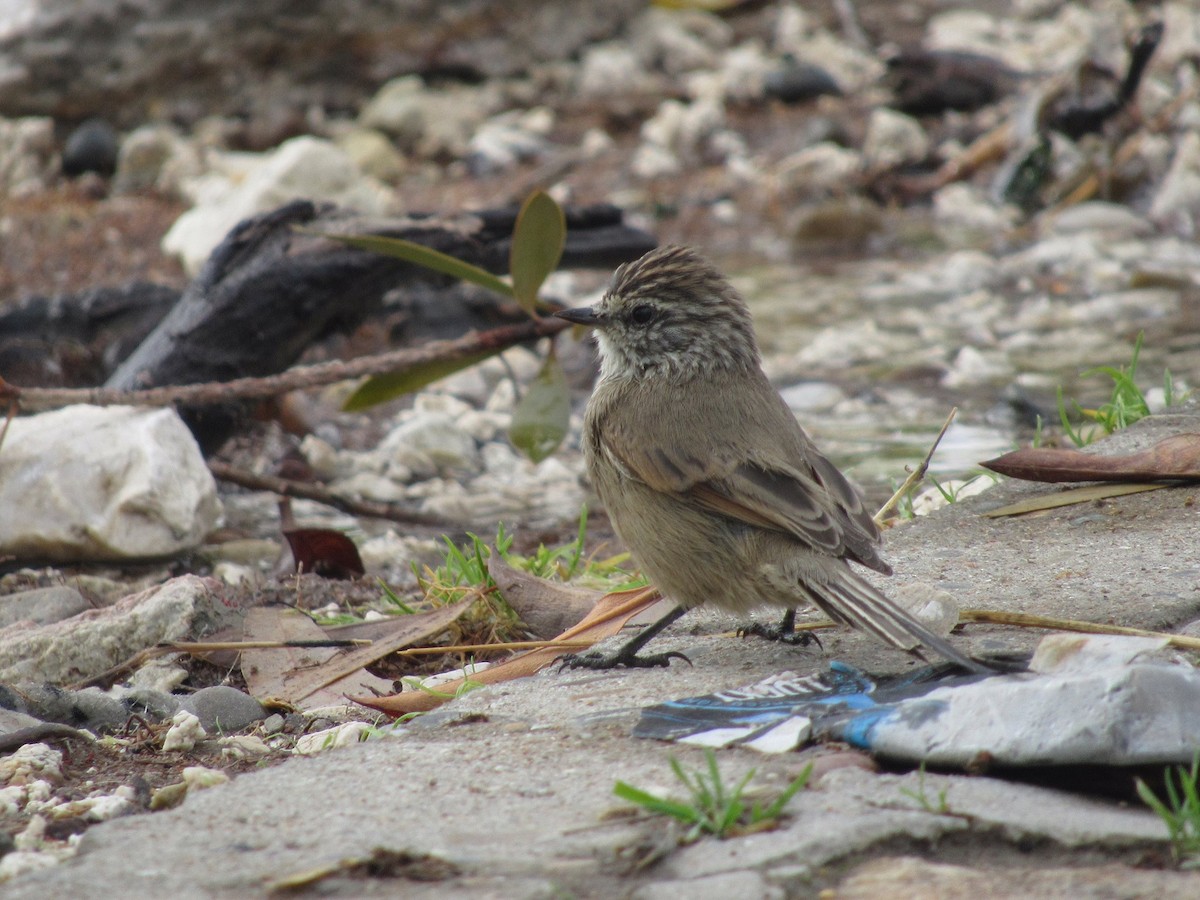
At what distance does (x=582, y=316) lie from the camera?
5.34m

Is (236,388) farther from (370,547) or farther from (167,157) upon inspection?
(167,157)

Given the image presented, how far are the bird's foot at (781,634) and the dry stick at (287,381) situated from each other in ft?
6.15

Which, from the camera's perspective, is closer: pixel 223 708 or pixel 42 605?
pixel 223 708

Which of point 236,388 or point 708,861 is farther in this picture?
point 236,388

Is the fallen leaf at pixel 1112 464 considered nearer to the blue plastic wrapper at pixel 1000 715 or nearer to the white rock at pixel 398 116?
the blue plastic wrapper at pixel 1000 715

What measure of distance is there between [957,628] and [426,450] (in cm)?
421

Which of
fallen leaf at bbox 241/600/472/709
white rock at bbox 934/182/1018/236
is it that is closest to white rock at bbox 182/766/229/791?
fallen leaf at bbox 241/600/472/709

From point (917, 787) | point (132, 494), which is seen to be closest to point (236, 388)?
point (132, 494)

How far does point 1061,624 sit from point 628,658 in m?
1.22

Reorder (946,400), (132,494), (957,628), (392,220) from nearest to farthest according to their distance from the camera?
(957,628) < (132,494) < (392,220) < (946,400)

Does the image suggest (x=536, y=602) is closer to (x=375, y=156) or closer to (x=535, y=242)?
(x=535, y=242)

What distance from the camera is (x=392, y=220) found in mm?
6961

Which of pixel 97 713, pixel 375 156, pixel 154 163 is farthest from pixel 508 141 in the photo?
pixel 97 713

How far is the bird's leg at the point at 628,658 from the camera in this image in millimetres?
4199
